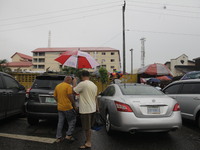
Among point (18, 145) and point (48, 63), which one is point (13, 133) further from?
point (48, 63)

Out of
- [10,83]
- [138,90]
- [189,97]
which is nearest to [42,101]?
[10,83]

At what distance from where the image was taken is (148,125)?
3.61 m

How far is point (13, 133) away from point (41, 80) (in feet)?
5.23

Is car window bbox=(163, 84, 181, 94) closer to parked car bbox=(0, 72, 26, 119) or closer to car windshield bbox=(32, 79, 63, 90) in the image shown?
car windshield bbox=(32, 79, 63, 90)

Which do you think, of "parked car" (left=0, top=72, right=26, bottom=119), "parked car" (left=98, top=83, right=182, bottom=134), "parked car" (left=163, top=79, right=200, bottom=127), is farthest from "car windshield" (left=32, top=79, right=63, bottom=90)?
"parked car" (left=163, top=79, right=200, bottom=127)

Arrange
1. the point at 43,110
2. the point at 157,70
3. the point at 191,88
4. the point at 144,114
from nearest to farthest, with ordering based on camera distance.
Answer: the point at 144,114
the point at 43,110
the point at 191,88
the point at 157,70

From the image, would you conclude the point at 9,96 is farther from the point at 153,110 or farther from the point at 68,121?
the point at 153,110

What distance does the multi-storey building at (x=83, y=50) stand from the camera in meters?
60.2

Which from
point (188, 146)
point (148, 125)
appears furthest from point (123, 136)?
point (188, 146)

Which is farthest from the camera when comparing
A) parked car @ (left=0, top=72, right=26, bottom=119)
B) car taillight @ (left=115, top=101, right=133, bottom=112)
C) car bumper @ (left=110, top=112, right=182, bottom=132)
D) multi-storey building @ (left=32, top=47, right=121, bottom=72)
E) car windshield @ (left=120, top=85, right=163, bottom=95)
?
multi-storey building @ (left=32, top=47, right=121, bottom=72)

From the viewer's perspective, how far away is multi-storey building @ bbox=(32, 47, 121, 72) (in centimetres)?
6016

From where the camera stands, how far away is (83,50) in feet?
196

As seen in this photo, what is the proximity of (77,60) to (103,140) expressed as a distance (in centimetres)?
389

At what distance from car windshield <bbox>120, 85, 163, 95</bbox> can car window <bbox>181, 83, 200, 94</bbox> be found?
152 cm
